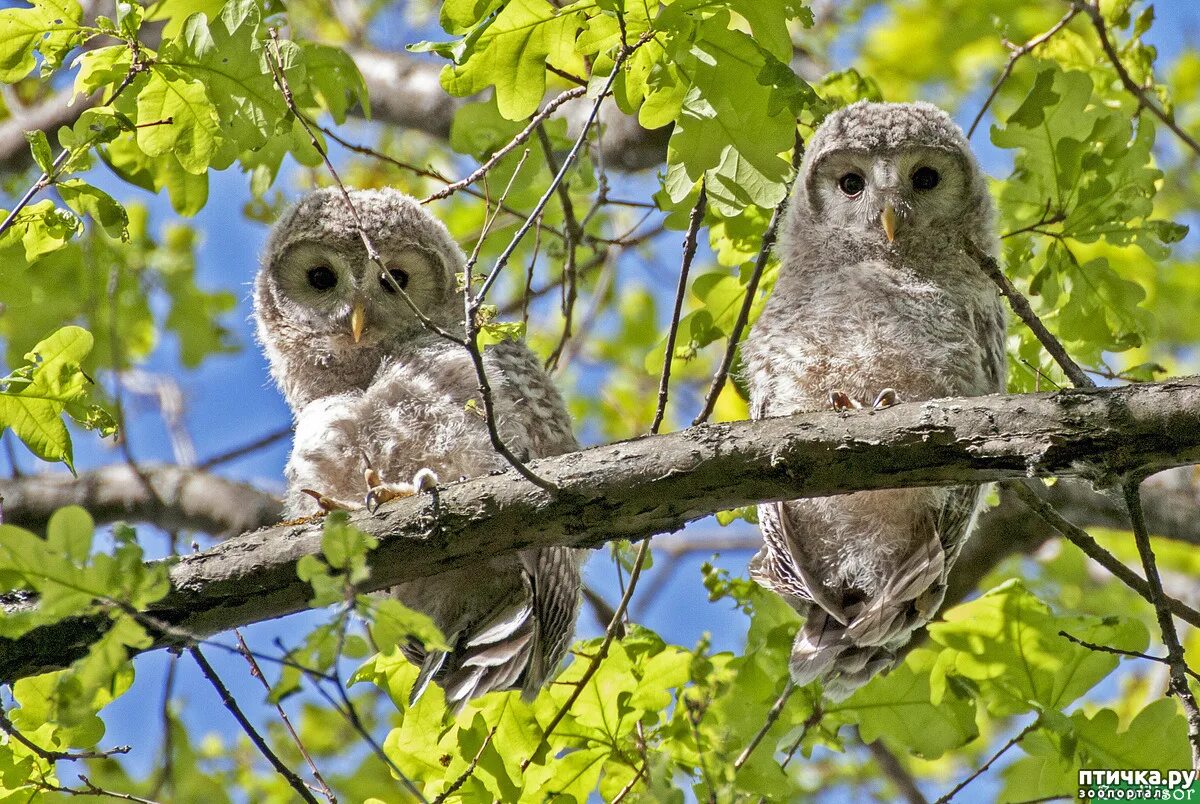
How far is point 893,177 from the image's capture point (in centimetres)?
365

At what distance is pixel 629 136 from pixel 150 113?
106 inches

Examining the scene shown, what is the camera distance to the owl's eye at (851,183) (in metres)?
3.79

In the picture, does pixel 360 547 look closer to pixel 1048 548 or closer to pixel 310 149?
pixel 310 149

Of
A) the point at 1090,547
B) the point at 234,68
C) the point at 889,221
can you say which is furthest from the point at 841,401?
the point at 234,68

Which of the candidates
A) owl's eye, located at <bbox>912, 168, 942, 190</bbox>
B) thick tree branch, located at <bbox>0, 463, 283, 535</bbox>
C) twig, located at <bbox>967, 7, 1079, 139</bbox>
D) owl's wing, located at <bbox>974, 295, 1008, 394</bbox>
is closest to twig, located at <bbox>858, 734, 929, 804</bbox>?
owl's wing, located at <bbox>974, 295, 1008, 394</bbox>

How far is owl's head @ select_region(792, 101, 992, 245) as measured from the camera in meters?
3.64

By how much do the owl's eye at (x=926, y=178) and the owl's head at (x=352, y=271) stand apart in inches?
54.7

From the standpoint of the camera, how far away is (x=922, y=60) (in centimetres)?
856

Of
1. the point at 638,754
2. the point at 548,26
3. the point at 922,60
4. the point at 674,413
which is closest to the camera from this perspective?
the point at 548,26

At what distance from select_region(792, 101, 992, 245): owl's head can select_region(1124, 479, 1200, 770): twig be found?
1.31 m

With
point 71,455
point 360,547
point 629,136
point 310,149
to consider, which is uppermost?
point 629,136

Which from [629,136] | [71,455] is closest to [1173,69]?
[629,136]

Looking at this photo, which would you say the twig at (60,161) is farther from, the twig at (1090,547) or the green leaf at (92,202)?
the twig at (1090,547)

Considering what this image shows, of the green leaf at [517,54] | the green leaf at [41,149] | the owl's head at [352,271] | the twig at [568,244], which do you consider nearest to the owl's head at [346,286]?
the owl's head at [352,271]
